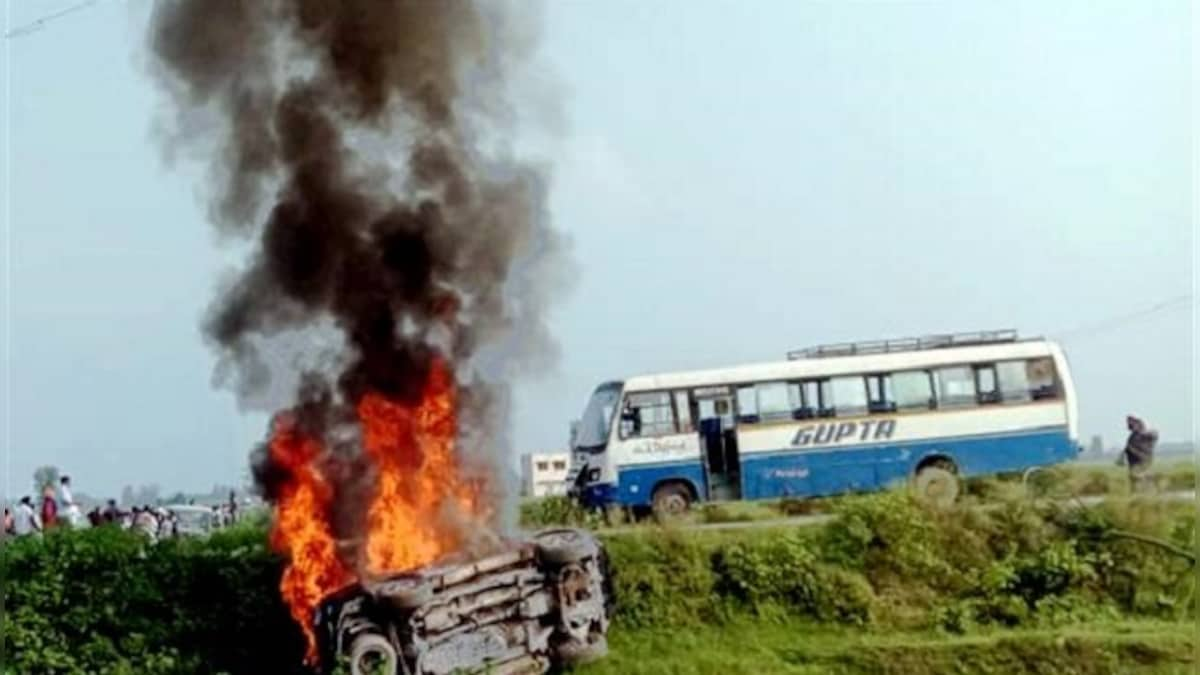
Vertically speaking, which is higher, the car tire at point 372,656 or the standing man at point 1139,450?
the standing man at point 1139,450

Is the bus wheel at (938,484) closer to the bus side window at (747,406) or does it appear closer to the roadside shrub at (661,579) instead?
the bus side window at (747,406)

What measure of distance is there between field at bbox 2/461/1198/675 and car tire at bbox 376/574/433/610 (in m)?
2.59

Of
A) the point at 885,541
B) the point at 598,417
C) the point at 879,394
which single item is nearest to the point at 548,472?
the point at 598,417

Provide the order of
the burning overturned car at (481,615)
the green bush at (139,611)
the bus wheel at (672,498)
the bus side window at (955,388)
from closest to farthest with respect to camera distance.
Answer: the burning overturned car at (481,615) < the green bush at (139,611) < the bus wheel at (672,498) < the bus side window at (955,388)

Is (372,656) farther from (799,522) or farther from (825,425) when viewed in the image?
(825,425)

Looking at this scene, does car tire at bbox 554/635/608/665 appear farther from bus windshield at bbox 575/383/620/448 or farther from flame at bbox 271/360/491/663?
bus windshield at bbox 575/383/620/448

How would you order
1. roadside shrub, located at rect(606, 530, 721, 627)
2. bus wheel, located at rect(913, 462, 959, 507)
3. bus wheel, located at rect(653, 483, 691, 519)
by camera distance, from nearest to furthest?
roadside shrub, located at rect(606, 530, 721, 627) < bus wheel, located at rect(913, 462, 959, 507) < bus wheel, located at rect(653, 483, 691, 519)

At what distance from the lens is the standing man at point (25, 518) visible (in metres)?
21.0

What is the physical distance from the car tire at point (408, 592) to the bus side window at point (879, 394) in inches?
442

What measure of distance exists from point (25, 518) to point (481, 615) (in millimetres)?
9377

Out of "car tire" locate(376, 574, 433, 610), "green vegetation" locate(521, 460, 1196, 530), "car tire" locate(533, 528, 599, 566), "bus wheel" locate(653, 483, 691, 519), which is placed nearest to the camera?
"car tire" locate(376, 574, 433, 610)

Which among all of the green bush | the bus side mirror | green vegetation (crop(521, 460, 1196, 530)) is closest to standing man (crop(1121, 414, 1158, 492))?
green vegetation (crop(521, 460, 1196, 530))

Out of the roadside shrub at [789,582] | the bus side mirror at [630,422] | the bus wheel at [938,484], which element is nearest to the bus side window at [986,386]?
the bus wheel at [938,484]

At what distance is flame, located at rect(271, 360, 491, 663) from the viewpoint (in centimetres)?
1664
